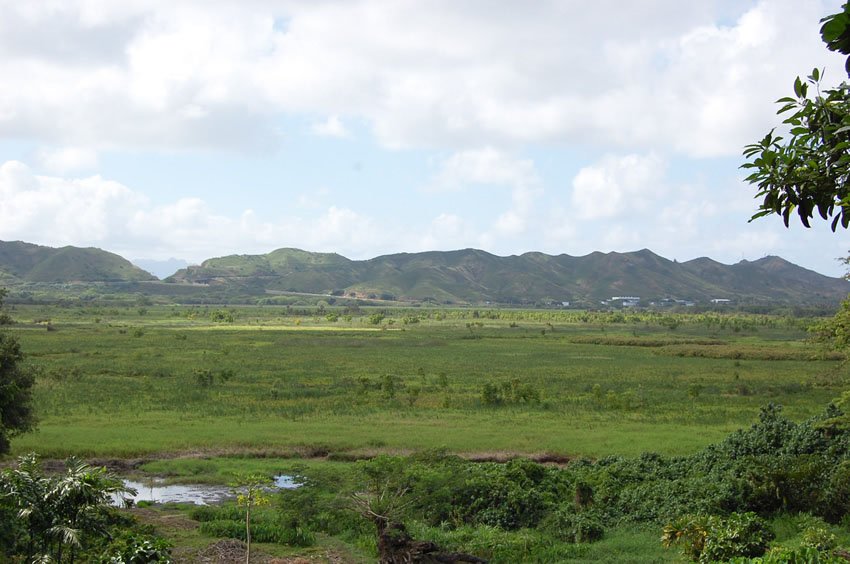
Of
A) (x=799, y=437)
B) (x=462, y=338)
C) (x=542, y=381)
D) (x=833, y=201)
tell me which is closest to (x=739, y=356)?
(x=542, y=381)

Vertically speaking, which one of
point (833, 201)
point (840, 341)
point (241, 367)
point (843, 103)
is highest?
point (843, 103)

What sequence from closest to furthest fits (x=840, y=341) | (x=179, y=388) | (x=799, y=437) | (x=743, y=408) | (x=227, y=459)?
(x=799, y=437) < (x=840, y=341) < (x=227, y=459) < (x=743, y=408) < (x=179, y=388)

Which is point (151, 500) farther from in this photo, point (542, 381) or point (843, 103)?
point (542, 381)

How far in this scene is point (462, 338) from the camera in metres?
100

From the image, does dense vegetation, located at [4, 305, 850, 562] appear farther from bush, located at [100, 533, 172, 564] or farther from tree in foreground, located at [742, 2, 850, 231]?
tree in foreground, located at [742, 2, 850, 231]

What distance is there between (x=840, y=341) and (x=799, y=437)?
4.67 metres

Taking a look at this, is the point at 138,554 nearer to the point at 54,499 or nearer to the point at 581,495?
the point at 54,499

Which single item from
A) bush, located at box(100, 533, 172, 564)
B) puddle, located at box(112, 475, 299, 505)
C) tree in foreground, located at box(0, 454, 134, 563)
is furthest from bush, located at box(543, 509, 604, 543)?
tree in foreground, located at box(0, 454, 134, 563)

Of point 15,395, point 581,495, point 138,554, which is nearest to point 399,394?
point 581,495

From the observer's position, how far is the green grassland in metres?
30.0

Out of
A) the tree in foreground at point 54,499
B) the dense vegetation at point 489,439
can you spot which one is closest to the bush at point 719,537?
the dense vegetation at point 489,439

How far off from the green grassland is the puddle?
3928mm

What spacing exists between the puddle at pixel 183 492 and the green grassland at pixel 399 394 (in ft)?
12.9

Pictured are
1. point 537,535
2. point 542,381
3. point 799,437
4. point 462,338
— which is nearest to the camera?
point 537,535
